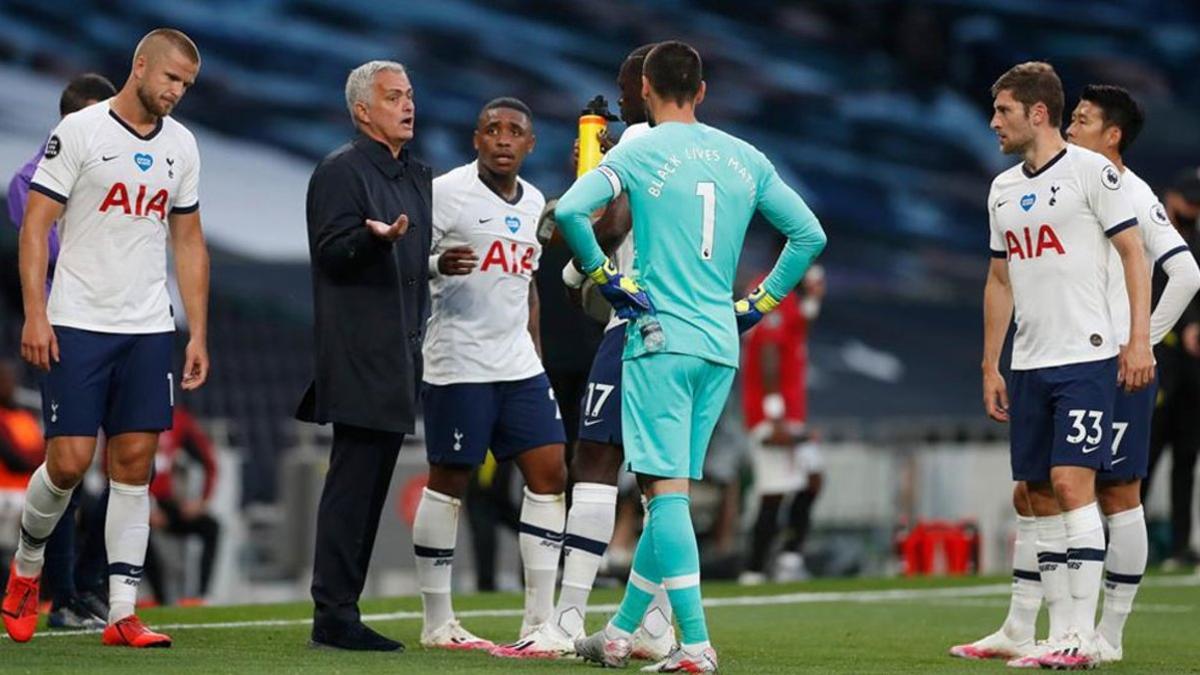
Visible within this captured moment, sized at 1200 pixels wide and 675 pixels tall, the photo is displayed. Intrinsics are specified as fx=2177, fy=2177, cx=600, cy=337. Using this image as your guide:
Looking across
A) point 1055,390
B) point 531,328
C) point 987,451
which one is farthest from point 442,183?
point 987,451

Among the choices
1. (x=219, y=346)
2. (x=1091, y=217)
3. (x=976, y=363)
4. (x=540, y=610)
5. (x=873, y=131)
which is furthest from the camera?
(x=873, y=131)

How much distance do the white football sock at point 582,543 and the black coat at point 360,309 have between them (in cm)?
67

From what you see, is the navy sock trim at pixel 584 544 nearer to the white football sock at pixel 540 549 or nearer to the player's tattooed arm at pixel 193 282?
the white football sock at pixel 540 549

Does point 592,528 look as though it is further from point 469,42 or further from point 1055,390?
point 469,42

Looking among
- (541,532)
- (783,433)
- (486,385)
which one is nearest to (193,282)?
(486,385)

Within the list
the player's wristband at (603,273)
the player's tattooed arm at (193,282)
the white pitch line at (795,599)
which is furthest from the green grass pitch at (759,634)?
the player's wristband at (603,273)

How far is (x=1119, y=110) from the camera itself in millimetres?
8156

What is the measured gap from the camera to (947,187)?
30422 millimetres

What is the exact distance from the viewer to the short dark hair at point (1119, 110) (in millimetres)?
8141

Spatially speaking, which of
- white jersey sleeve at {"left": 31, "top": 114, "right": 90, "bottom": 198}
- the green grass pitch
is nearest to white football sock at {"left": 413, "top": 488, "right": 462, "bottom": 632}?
the green grass pitch

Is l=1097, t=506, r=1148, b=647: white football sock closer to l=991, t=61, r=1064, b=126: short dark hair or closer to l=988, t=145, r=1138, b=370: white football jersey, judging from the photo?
l=988, t=145, r=1138, b=370: white football jersey

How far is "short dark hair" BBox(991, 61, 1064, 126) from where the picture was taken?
24.9 ft

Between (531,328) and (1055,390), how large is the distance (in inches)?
83.0

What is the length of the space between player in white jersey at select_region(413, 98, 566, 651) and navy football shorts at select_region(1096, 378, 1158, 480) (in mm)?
2023
